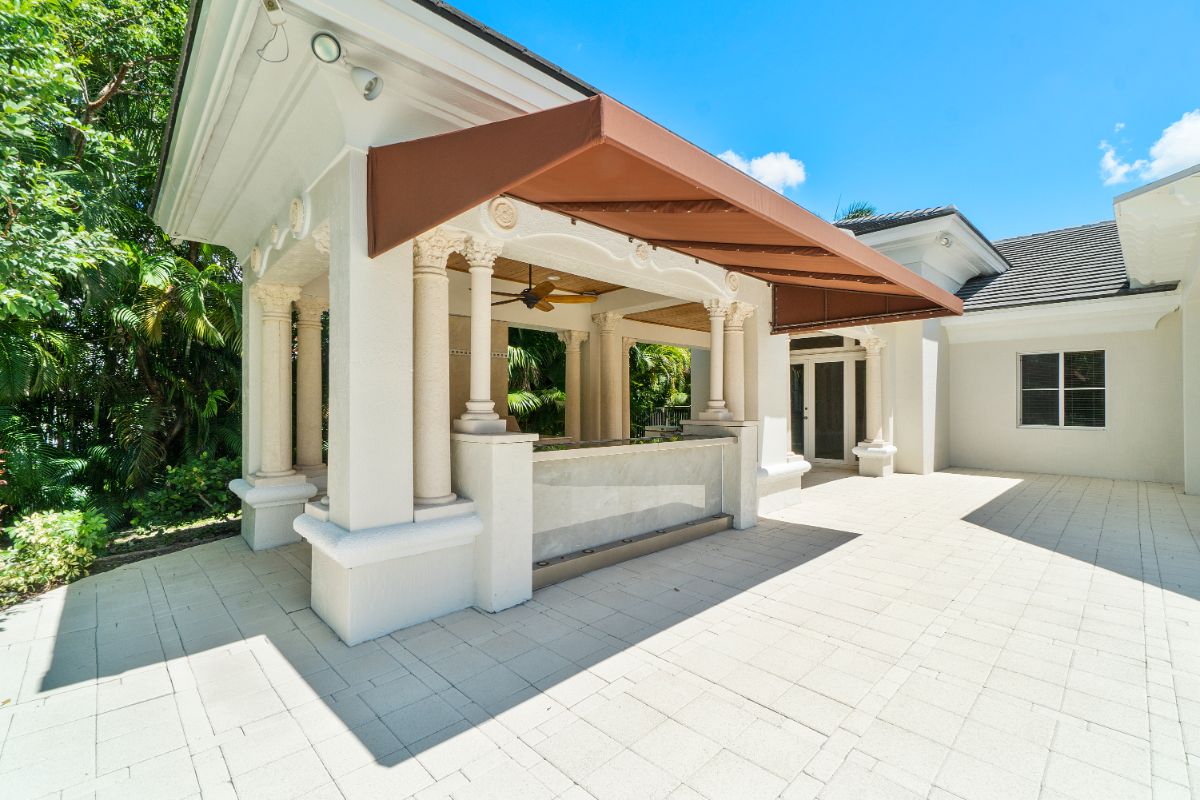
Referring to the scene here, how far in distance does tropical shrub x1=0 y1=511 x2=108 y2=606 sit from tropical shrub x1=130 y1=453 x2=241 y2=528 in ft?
6.27

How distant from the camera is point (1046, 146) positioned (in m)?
12.7

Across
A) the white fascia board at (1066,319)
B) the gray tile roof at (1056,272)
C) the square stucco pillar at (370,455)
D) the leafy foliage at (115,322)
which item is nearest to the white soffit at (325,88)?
the square stucco pillar at (370,455)

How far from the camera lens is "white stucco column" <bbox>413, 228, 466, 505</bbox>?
4.03m

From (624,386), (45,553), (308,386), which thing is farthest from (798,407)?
(45,553)

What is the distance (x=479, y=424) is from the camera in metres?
4.35

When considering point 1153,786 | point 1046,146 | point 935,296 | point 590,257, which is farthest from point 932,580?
point 1046,146

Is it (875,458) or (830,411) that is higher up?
(830,411)

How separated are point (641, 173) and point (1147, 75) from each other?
1309 cm

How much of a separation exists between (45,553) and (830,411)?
13794 millimetres

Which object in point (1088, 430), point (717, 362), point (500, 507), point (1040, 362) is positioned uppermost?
point (1040, 362)

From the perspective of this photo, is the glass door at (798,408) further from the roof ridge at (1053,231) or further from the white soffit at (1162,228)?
the roof ridge at (1053,231)

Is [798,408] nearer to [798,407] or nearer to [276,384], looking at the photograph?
[798,407]

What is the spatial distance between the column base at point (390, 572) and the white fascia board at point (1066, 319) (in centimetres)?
1285

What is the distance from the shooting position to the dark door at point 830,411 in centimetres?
1270
